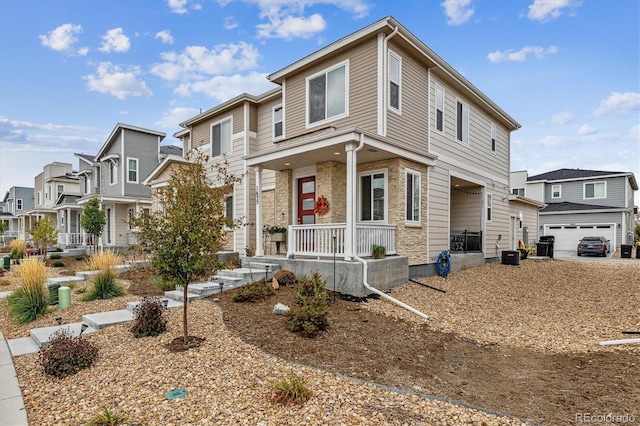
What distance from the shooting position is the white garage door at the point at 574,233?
1061 inches

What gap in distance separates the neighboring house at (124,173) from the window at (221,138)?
345 inches

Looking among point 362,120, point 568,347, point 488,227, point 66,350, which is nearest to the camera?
point 66,350

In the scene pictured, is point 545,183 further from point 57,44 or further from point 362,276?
point 57,44

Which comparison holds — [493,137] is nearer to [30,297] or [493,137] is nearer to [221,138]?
[221,138]

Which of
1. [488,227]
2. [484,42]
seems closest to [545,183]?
[488,227]

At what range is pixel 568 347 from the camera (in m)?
5.86

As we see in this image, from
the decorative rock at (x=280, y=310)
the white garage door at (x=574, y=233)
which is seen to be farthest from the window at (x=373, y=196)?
the white garage door at (x=574, y=233)

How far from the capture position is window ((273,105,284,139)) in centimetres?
1331

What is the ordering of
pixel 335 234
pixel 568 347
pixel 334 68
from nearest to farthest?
pixel 568 347
pixel 335 234
pixel 334 68

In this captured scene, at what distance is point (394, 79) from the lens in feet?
33.0

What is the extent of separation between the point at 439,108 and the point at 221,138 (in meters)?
8.95

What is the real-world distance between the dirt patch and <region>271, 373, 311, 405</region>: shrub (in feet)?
2.77

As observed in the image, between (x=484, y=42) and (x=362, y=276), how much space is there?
10.1m

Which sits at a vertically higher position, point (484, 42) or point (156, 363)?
point (484, 42)
